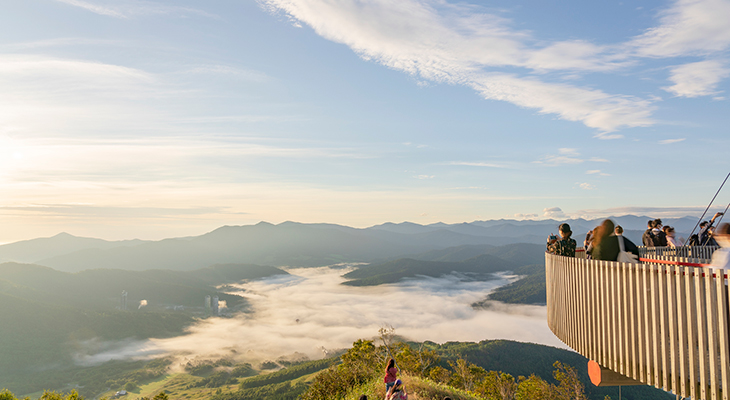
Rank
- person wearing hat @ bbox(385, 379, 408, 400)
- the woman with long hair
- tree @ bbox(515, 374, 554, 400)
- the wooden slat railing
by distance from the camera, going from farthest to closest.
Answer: tree @ bbox(515, 374, 554, 400) < the wooden slat railing < person wearing hat @ bbox(385, 379, 408, 400) < the woman with long hair

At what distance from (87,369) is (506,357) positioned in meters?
187

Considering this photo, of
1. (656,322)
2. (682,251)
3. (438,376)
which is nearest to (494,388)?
(438,376)

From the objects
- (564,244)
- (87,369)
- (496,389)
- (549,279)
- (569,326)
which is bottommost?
(87,369)

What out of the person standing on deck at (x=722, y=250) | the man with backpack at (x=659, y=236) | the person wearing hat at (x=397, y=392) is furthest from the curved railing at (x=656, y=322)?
the man with backpack at (x=659, y=236)

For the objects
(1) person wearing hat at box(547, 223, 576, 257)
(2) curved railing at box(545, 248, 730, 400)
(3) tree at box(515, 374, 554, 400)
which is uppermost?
(1) person wearing hat at box(547, 223, 576, 257)

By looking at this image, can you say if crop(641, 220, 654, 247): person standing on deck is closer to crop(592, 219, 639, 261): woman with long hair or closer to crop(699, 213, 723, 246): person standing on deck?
crop(699, 213, 723, 246): person standing on deck

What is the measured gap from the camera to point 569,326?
30.3 ft

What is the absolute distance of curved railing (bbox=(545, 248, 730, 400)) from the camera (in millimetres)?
5305

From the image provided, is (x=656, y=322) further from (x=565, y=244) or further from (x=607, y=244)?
(x=565, y=244)

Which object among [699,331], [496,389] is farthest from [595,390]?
[699,331]

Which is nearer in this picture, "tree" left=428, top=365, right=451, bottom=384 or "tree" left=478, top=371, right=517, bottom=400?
"tree" left=428, top=365, right=451, bottom=384

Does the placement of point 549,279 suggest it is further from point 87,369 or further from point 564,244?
point 87,369

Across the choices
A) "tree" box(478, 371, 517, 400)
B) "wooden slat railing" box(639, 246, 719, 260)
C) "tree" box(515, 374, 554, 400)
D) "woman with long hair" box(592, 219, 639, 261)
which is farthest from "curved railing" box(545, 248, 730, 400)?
"tree" box(515, 374, 554, 400)

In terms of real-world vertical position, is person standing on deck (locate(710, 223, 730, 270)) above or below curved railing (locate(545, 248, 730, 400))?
above
